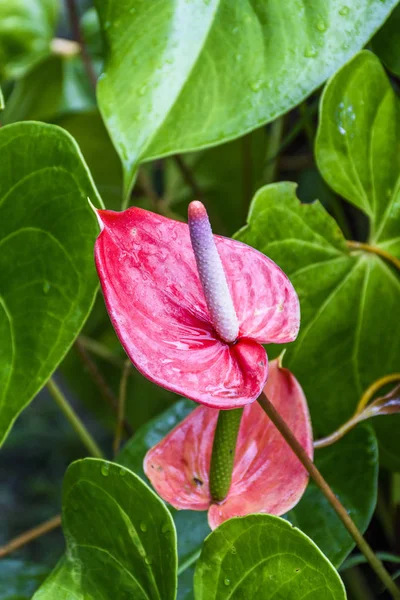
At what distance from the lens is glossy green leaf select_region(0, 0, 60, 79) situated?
0.92 metres

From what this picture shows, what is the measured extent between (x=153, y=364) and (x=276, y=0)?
0.33 metres

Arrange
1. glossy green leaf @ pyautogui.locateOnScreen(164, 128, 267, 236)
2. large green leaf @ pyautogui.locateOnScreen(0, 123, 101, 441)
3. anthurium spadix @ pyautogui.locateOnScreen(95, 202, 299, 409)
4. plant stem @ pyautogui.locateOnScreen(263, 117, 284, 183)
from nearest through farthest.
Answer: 1. anthurium spadix @ pyautogui.locateOnScreen(95, 202, 299, 409)
2. large green leaf @ pyautogui.locateOnScreen(0, 123, 101, 441)
3. plant stem @ pyautogui.locateOnScreen(263, 117, 284, 183)
4. glossy green leaf @ pyautogui.locateOnScreen(164, 128, 267, 236)

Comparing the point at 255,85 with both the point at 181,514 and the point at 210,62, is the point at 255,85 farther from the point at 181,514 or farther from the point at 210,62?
the point at 181,514

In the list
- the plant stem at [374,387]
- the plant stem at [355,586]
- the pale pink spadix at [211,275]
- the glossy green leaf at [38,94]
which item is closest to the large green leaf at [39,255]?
the pale pink spadix at [211,275]

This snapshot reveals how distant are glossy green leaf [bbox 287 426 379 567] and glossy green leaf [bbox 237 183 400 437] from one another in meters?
0.04

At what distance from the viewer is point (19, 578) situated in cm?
63

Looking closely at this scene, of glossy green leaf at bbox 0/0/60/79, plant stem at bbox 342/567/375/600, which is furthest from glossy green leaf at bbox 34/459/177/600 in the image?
glossy green leaf at bbox 0/0/60/79

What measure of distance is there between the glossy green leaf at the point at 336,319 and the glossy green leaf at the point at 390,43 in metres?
0.15

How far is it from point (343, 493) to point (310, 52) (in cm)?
33

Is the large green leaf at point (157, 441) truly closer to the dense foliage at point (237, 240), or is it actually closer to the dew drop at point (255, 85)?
the dense foliage at point (237, 240)

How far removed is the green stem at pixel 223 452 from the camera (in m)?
0.39

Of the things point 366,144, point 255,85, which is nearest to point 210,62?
point 255,85

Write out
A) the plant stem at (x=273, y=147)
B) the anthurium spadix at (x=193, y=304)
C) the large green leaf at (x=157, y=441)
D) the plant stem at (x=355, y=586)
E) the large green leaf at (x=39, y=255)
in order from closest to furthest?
the anthurium spadix at (x=193, y=304) < the large green leaf at (x=39, y=255) < the large green leaf at (x=157, y=441) < the plant stem at (x=355, y=586) < the plant stem at (x=273, y=147)

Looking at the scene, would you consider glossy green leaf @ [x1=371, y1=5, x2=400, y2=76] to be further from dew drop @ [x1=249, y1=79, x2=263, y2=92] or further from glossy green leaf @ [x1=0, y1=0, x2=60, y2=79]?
glossy green leaf @ [x1=0, y1=0, x2=60, y2=79]
